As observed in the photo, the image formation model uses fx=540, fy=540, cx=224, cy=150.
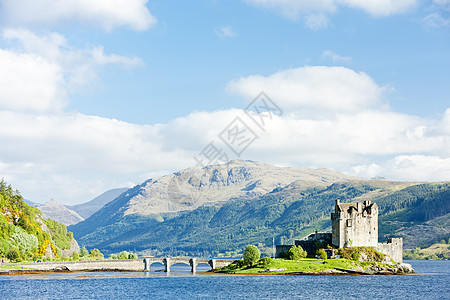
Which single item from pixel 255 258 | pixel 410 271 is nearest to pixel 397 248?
pixel 410 271

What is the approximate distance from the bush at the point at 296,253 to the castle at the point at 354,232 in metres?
4.76

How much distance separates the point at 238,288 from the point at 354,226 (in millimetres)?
54166

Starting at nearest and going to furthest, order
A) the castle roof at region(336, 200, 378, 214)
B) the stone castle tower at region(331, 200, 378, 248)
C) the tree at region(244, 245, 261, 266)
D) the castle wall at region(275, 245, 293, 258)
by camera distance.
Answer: the stone castle tower at region(331, 200, 378, 248) → the castle roof at region(336, 200, 378, 214) → the tree at region(244, 245, 261, 266) → the castle wall at region(275, 245, 293, 258)

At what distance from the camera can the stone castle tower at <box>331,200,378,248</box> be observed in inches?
6654

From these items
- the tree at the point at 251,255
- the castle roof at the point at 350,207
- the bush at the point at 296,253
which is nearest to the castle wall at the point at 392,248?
the castle roof at the point at 350,207

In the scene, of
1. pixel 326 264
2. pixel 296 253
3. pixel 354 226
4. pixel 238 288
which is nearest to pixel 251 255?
pixel 296 253

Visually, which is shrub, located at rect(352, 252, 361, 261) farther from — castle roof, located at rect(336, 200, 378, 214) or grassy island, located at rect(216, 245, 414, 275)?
castle roof, located at rect(336, 200, 378, 214)

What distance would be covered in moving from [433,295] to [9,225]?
149 meters

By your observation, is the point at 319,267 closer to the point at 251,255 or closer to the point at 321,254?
the point at 321,254

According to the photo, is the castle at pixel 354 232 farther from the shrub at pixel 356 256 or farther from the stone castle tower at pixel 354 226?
the shrub at pixel 356 256

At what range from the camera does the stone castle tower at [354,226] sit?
554ft

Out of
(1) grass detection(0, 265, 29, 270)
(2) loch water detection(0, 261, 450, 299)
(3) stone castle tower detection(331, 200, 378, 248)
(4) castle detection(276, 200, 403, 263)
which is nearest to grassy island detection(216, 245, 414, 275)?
(2) loch water detection(0, 261, 450, 299)

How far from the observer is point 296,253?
16975cm

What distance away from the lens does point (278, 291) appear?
123625mm
